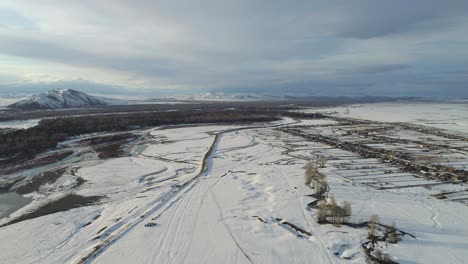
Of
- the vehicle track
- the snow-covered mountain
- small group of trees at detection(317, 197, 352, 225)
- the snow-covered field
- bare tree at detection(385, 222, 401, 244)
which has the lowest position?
the vehicle track

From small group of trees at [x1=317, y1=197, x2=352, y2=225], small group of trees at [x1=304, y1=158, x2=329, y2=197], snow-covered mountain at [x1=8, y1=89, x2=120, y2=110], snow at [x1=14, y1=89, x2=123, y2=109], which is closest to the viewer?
small group of trees at [x1=317, y1=197, x2=352, y2=225]

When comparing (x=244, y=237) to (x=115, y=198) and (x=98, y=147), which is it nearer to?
(x=115, y=198)

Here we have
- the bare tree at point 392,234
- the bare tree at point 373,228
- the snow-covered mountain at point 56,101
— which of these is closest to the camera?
the bare tree at point 392,234

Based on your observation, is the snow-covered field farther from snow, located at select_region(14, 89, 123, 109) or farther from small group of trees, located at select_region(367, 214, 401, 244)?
snow, located at select_region(14, 89, 123, 109)

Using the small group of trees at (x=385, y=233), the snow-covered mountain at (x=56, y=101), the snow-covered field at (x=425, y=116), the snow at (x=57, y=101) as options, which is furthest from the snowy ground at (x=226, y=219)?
the snow at (x=57, y=101)

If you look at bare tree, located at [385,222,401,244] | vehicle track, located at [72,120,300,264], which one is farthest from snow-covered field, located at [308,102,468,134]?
vehicle track, located at [72,120,300,264]

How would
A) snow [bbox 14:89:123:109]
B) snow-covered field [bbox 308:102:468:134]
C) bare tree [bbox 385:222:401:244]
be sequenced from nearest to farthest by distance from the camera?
bare tree [bbox 385:222:401:244] < snow-covered field [bbox 308:102:468:134] < snow [bbox 14:89:123:109]

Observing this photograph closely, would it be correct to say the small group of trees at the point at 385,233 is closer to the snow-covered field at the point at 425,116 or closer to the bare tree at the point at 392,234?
the bare tree at the point at 392,234
